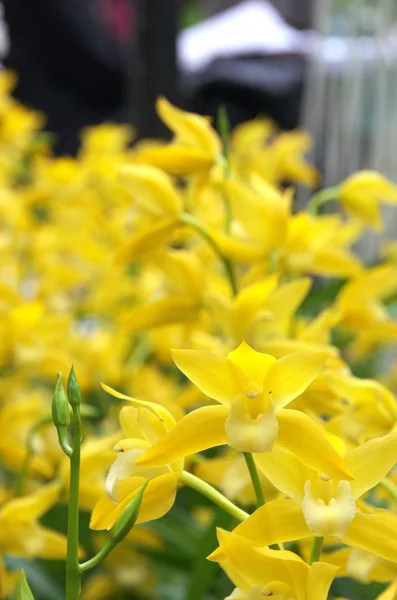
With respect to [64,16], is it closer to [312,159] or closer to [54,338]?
[312,159]

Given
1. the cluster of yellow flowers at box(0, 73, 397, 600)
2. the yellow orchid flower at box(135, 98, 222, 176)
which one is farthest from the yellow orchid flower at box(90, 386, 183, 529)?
the yellow orchid flower at box(135, 98, 222, 176)

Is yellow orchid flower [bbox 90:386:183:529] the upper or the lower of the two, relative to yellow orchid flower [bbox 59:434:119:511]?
upper

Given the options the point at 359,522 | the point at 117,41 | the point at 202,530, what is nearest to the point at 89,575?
the point at 202,530

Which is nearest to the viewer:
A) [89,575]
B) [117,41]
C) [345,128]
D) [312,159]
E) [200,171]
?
[200,171]

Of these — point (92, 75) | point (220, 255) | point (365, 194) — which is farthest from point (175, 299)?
point (92, 75)

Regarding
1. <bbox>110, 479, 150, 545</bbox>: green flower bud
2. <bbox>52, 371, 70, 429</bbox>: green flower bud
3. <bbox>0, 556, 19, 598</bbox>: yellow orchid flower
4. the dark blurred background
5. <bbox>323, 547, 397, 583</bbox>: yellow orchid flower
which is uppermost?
<bbox>52, 371, 70, 429</bbox>: green flower bud

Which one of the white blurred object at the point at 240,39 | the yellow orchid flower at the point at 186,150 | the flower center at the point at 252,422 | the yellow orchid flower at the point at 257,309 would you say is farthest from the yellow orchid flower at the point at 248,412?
the white blurred object at the point at 240,39

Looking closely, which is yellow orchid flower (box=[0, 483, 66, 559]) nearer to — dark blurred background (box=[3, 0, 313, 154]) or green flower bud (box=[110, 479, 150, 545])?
green flower bud (box=[110, 479, 150, 545])
